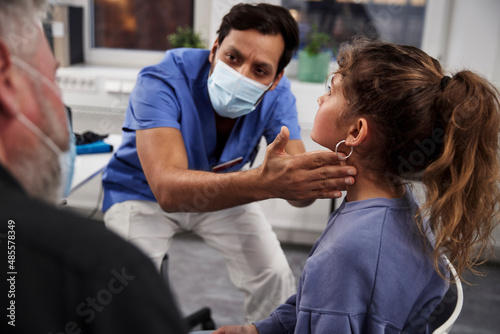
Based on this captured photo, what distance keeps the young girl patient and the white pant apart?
61 cm

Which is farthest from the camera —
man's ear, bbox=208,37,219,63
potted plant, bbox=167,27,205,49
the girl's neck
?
potted plant, bbox=167,27,205,49

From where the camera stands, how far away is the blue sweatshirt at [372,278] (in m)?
0.90

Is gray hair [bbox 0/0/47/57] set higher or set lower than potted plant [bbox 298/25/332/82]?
higher

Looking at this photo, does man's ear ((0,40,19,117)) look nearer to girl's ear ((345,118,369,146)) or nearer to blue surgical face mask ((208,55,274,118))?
girl's ear ((345,118,369,146))

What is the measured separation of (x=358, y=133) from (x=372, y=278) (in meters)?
0.29

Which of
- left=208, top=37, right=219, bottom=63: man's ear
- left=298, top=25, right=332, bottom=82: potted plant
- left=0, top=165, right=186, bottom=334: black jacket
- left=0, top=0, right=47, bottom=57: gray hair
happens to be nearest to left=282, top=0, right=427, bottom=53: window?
left=298, top=25, right=332, bottom=82: potted plant

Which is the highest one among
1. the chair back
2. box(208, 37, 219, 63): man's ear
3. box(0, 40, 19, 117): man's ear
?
box(0, 40, 19, 117): man's ear

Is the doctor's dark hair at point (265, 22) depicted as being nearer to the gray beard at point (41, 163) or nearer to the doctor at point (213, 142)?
the doctor at point (213, 142)

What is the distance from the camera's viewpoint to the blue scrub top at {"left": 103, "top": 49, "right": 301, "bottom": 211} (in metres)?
1.52

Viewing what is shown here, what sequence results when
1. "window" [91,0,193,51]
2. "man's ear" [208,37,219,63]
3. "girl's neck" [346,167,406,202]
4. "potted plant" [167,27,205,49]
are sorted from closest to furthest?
1. "girl's neck" [346,167,406,202]
2. "man's ear" [208,37,219,63]
3. "potted plant" [167,27,205,49]
4. "window" [91,0,193,51]

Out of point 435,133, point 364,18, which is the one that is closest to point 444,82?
point 435,133

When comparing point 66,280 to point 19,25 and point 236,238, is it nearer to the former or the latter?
point 19,25

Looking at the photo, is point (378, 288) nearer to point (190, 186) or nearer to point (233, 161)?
point (190, 186)

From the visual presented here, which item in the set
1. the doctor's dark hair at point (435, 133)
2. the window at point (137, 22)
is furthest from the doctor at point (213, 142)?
the window at point (137, 22)
